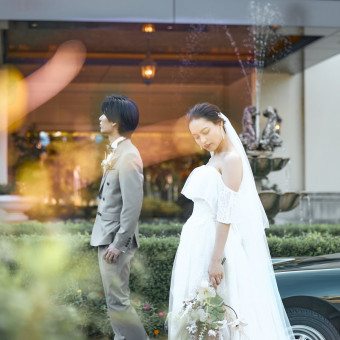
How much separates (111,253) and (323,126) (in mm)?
12552

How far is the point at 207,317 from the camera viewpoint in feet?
10.5

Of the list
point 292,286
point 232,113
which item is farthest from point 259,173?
point 232,113

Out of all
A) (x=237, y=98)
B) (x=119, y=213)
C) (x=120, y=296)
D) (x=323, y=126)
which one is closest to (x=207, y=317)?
(x=120, y=296)

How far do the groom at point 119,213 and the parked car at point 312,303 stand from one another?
981 mm

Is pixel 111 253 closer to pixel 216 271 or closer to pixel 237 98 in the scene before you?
A: pixel 216 271

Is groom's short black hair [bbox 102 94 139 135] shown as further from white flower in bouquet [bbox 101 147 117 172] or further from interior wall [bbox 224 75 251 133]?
interior wall [bbox 224 75 251 133]

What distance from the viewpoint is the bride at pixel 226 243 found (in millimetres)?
3301

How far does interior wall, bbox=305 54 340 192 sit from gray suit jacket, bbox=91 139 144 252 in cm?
1200

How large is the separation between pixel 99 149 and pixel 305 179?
17.9ft

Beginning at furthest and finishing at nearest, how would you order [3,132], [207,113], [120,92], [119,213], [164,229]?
[120,92] < [3,132] < [164,229] < [119,213] < [207,113]

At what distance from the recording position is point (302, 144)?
15.5 m

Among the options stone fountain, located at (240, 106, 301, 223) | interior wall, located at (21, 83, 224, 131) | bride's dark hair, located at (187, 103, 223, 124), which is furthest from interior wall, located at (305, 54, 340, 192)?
bride's dark hair, located at (187, 103, 223, 124)

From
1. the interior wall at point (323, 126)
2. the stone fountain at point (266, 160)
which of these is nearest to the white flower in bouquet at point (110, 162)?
the stone fountain at point (266, 160)

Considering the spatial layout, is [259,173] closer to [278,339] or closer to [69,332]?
[278,339]
